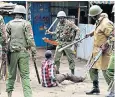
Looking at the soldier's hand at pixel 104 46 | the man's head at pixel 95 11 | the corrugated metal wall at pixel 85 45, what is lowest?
the corrugated metal wall at pixel 85 45

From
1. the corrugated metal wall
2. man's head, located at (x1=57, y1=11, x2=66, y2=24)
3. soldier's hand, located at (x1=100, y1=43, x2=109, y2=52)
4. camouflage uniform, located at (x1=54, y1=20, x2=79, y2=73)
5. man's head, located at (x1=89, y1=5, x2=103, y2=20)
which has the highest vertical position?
man's head, located at (x1=89, y1=5, x2=103, y2=20)

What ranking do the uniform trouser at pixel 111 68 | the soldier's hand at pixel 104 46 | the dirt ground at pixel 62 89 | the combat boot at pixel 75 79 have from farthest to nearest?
the combat boot at pixel 75 79, the dirt ground at pixel 62 89, the soldier's hand at pixel 104 46, the uniform trouser at pixel 111 68

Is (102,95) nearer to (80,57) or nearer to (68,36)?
(68,36)

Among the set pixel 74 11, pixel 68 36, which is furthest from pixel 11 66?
pixel 74 11

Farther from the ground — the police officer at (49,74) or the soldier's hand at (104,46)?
the soldier's hand at (104,46)

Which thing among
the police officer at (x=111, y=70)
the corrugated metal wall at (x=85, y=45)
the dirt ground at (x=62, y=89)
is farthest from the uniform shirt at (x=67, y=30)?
the corrugated metal wall at (x=85, y=45)

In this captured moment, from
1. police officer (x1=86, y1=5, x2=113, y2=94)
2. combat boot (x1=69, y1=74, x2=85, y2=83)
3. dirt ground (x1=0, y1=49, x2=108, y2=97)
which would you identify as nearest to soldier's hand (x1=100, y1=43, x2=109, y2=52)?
police officer (x1=86, y1=5, x2=113, y2=94)

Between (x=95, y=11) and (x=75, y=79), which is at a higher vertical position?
(x=95, y=11)

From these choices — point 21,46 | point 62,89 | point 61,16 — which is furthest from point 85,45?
point 21,46

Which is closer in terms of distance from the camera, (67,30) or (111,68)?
(111,68)

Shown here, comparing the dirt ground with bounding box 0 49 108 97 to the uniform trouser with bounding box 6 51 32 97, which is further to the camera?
the dirt ground with bounding box 0 49 108 97

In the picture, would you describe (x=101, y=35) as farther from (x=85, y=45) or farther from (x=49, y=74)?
(x=85, y=45)

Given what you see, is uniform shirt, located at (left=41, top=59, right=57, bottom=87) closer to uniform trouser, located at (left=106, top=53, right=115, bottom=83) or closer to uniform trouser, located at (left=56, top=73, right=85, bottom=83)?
uniform trouser, located at (left=56, top=73, right=85, bottom=83)

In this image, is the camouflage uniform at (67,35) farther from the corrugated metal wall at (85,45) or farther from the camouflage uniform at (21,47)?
the corrugated metal wall at (85,45)
